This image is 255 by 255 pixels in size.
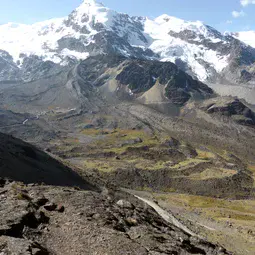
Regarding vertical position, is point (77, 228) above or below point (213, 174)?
above

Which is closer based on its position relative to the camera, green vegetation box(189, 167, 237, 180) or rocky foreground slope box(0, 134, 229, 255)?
rocky foreground slope box(0, 134, 229, 255)

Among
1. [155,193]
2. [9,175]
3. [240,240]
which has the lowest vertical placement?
[155,193]

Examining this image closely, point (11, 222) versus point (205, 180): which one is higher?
point (11, 222)

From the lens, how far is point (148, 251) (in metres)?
27.2

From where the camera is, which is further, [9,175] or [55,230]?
[9,175]

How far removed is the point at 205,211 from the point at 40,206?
64.2 metres

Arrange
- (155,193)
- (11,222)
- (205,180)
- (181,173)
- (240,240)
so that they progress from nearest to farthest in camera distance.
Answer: (11,222) → (240,240) → (155,193) → (205,180) → (181,173)

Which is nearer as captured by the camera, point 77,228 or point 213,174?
point 77,228

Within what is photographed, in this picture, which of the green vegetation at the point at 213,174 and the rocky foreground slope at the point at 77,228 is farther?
the green vegetation at the point at 213,174

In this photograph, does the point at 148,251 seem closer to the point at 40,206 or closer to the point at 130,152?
the point at 40,206

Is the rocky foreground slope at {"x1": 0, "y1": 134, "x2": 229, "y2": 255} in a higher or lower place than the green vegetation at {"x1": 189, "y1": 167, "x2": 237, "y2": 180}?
higher

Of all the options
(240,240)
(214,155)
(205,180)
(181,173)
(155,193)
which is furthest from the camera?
(214,155)

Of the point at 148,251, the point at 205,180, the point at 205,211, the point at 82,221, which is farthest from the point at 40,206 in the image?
the point at 205,180

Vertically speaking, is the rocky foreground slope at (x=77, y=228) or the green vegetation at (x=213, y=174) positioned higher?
the rocky foreground slope at (x=77, y=228)
